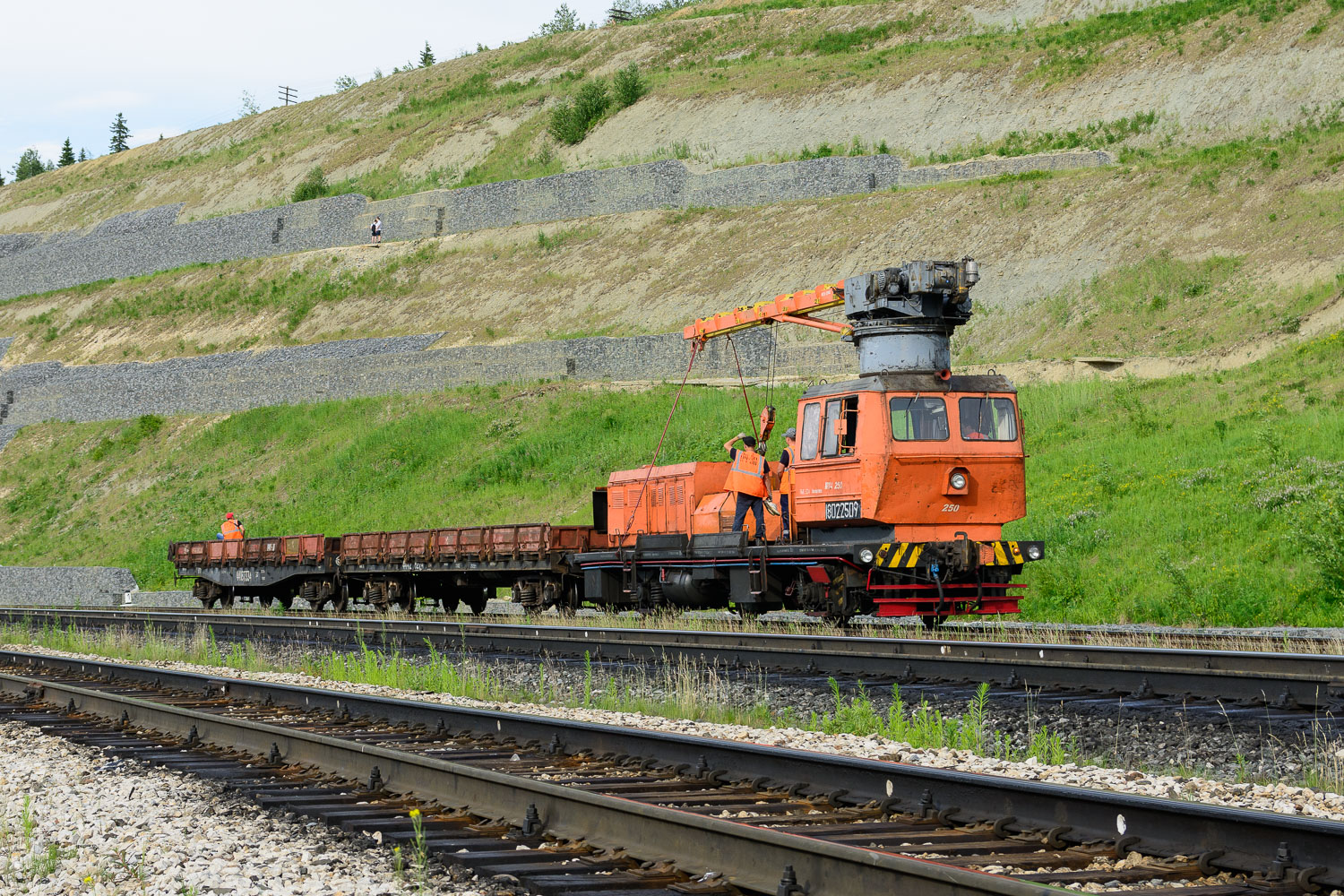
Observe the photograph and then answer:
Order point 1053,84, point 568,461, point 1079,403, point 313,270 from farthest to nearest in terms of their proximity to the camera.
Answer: point 313,270 → point 1053,84 → point 568,461 → point 1079,403

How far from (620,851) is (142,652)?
1589cm

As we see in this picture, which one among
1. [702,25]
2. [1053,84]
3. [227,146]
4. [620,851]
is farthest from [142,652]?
[227,146]

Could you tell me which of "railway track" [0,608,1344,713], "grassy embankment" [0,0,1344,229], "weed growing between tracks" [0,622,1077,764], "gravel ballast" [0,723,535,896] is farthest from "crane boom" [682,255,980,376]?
"grassy embankment" [0,0,1344,229]

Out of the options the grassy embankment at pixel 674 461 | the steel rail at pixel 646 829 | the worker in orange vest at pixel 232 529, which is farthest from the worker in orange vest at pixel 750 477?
the worker in orange vest at pixel 232 529

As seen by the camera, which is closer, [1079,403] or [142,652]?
[142,652]

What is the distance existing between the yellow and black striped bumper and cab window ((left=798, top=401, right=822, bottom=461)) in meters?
1.96

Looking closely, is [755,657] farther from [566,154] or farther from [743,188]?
[566,154]

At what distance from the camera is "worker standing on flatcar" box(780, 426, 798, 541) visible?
18172 millimetres

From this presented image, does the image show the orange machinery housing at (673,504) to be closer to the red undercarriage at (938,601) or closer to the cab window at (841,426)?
the cab window at (841,426)

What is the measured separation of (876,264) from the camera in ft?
172

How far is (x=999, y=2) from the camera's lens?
8256 cm

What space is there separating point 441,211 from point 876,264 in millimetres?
30645

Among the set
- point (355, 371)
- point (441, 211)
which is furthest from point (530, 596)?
point (441, 211)

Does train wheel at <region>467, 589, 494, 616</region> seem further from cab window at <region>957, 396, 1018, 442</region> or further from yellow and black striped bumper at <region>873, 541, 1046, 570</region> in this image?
cab window at <region>957, 396, 1018, 442</region>
